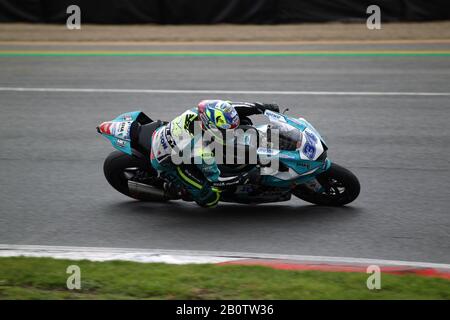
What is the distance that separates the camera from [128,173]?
880cm

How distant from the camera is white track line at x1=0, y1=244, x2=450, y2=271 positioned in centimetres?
701

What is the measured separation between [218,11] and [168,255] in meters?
14.8

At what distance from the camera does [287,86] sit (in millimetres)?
15117

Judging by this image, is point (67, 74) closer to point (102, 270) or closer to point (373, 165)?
point (373, 165)

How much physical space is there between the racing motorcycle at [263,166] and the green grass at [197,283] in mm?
1590

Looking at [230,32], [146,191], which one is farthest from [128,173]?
[230,32]

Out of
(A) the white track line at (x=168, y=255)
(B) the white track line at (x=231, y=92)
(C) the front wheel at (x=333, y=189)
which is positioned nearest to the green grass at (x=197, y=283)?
(A) the white track line at (x=168, y=255)

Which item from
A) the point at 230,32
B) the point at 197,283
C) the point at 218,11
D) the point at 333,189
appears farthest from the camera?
the point at 218,11

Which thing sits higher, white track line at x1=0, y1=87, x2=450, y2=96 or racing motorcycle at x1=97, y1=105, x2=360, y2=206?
white track line at x1=0, y1=87, x2=450, y2=96

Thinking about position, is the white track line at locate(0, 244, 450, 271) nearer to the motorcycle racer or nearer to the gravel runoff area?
the motorcycle racer

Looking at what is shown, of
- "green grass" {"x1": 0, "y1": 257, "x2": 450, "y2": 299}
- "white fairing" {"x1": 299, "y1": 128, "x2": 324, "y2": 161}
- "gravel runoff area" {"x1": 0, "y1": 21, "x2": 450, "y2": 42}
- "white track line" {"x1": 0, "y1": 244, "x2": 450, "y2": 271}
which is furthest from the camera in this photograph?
"gravel runoff area" {"x1": 0, "y1": 21, "x2": 450, "y2": 42}

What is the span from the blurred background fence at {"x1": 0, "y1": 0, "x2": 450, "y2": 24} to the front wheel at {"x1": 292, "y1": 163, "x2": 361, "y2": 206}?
1313cm

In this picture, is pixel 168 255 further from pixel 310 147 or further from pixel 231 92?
pixel 231 92

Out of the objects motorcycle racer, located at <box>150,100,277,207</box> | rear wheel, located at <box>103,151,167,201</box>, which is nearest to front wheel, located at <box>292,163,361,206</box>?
motorcycle racer, located at <box>150,100,277,207</box>
